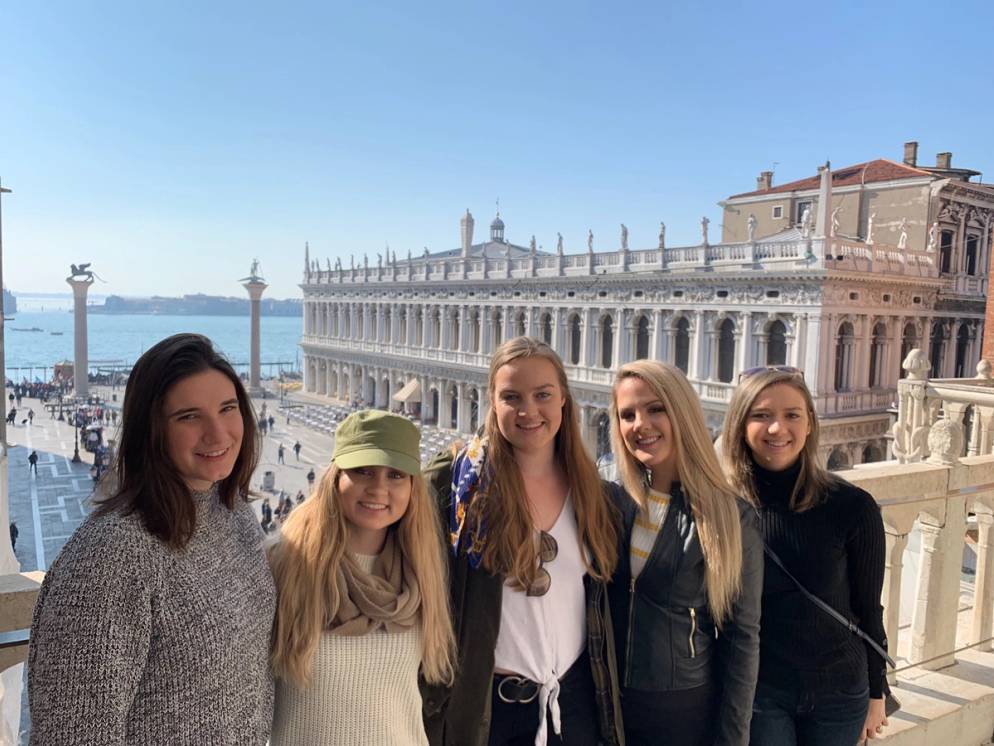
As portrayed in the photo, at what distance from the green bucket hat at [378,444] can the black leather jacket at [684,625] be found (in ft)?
2.61

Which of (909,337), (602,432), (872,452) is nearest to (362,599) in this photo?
(872,452)

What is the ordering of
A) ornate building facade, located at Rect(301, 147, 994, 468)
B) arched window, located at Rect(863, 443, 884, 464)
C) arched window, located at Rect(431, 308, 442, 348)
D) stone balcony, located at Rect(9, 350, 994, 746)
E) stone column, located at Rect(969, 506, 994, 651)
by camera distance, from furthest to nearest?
arched window, located at Rect(431, 308, 442, 348), arched window, located at Rect(863, 443, 884, 464), ornate building facade, located at Rect(301, 147, 994, 468), stone column, located at Rect(969, 506, 994, 651), stone balcony, located at Rect(9, 350, 994, 746)

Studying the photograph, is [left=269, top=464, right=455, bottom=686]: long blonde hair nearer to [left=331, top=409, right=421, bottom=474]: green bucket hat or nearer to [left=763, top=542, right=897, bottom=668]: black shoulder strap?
[left=331, top=409, right=421, bottom=474]: green bucket hat

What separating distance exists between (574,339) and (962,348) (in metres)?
14.6

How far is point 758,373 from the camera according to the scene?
2.73 m

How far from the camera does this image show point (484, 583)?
231 centimetres

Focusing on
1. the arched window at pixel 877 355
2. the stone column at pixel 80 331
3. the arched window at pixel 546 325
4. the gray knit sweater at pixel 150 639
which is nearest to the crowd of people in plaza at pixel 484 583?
the gray knit sweater at pixel 150 639

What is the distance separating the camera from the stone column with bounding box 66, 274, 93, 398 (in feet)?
145

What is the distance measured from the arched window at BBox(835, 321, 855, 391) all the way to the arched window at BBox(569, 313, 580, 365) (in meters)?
11.7

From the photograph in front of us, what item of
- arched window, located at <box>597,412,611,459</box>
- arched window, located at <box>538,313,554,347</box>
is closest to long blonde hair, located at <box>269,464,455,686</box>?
arched window, located at <box>597,412,611,459</box>

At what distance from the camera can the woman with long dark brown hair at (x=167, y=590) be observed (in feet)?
4.96

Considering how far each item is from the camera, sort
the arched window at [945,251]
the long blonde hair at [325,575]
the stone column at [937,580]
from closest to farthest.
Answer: the long blonde hair at [325,575], the stone column at [937,580], the arched window at [945,251]

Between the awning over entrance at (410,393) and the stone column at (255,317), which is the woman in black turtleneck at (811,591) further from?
the stone column at (255,317)

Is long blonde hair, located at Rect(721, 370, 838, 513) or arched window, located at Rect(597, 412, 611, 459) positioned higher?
long blonde hair, located at Rect(721, 370, 838, 513)
